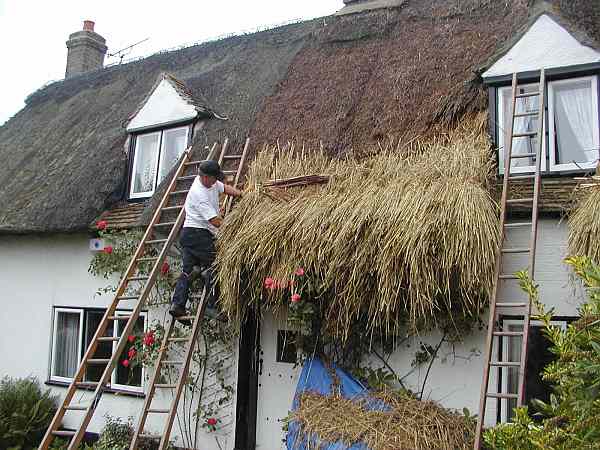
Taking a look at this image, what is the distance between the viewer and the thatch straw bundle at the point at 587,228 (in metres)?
5.80

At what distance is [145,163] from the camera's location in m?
10.6

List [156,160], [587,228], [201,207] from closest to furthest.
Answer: [587,228], [201,207], [156,160]

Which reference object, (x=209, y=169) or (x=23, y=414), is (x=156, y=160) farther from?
(x=23, y=414)

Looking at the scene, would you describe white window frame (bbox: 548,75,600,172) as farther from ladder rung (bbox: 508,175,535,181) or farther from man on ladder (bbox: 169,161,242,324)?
man on ladder (bbox: 169,161,242,324)

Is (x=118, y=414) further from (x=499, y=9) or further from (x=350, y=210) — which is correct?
(x=499, y=9)

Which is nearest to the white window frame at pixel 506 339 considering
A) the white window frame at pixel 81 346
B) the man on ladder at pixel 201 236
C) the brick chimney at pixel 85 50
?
the man on ladder at pixel 201 236

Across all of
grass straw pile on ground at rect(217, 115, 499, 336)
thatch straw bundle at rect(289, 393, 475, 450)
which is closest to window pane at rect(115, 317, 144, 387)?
grass straw pile on ground at rect(217, 115, 499, 336)

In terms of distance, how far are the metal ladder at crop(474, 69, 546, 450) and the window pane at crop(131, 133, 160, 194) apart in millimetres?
5670

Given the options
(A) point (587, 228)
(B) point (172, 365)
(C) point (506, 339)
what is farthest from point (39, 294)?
(A) point (587, 228)

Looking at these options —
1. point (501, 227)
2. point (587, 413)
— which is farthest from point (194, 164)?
point (587, 413)

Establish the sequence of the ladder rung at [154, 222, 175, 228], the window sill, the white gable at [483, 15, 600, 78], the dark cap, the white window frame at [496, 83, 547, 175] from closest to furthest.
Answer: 1. the white window frame at [496, 83, 547, 175]
2. the white gable at [483, 15, 600, 78]
3. the dark cap
4. the ladder rung at [154, 222, 175, 228]
5. the window sill

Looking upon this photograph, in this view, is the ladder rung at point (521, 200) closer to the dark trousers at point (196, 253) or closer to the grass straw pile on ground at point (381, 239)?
the grass straw pile on ground at point (381, 239)

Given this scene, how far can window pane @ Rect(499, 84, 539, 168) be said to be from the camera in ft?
24.2

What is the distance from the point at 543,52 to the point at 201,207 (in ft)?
14.2
